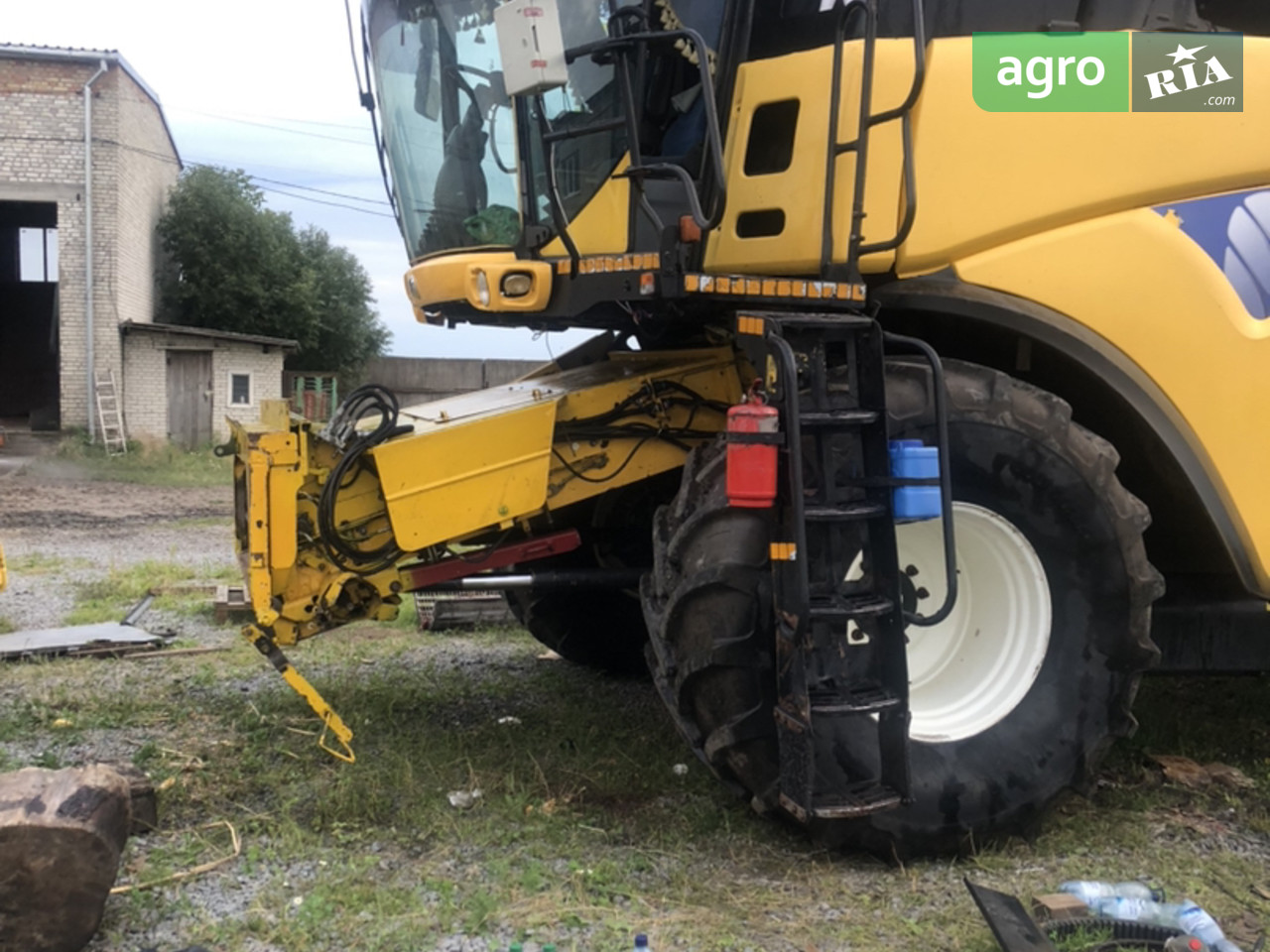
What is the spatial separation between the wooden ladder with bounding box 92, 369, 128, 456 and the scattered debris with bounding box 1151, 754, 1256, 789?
18.8 m

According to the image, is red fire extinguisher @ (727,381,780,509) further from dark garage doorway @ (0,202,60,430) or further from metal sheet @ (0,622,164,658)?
dark garage doorway @ (0,202,60,430)

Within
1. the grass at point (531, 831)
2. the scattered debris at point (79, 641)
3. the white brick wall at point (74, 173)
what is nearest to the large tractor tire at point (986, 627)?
the grass at point (531, 831)

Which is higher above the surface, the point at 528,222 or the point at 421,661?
the point at 528,222

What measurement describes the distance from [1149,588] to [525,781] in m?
2.18

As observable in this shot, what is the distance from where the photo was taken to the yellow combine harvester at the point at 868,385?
125 inches

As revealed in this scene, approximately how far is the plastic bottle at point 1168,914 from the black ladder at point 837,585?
62cm

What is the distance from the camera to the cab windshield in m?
3.81

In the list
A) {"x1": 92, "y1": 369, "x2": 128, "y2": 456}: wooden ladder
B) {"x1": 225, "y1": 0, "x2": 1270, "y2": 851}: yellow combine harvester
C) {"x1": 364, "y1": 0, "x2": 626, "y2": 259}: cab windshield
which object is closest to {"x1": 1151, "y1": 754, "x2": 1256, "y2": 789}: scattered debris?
{"x1": 225, "y1": 0, "x2": 1270, "y2": 851}: yellow combine harvester

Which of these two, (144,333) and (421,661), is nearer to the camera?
(421,661)

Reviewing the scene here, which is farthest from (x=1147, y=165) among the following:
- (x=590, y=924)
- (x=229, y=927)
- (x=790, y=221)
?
(x=229, y=927)

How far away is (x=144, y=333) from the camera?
20.0 m

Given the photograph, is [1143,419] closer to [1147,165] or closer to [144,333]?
[1147,165]

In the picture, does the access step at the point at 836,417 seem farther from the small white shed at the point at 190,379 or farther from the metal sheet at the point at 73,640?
the small white shed at the point at 190,379

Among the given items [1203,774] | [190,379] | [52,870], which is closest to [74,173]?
[190,379]
